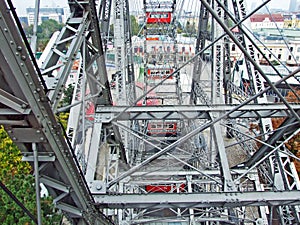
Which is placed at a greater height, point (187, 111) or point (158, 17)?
point (158, 17)

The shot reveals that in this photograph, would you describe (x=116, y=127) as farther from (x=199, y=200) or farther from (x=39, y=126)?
(x=39, y=126)

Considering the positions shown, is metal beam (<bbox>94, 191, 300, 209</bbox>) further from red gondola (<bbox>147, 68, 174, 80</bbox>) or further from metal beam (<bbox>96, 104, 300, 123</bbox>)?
red gondola (<bbox>147, 68, 174, 80</bbox>)

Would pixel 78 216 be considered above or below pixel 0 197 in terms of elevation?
below

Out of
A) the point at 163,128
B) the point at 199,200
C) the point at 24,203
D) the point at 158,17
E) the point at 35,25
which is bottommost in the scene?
the point at 199,200

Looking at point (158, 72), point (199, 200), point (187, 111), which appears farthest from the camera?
point (158, 72)

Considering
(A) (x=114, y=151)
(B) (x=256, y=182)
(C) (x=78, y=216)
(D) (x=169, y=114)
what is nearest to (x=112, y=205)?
(C) (x=78, y=216)

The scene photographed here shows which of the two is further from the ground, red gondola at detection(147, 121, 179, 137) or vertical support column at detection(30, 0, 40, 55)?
red gondola at detection(147, 121, 179, 137)

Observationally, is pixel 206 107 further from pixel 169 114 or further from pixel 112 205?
pixel 112 205

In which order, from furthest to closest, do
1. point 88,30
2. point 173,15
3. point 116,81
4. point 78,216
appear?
point 173,15
point 116,81
point 88,30
point 78,216

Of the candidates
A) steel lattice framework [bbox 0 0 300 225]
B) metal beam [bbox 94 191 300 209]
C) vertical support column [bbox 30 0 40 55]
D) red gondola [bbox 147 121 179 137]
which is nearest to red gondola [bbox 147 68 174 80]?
red gondola [bbox 147 121 179 137]

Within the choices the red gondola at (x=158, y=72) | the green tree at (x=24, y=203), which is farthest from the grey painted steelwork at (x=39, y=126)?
the red gondola at (x=158, y=72)

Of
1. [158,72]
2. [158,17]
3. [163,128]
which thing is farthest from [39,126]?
[158,17]
